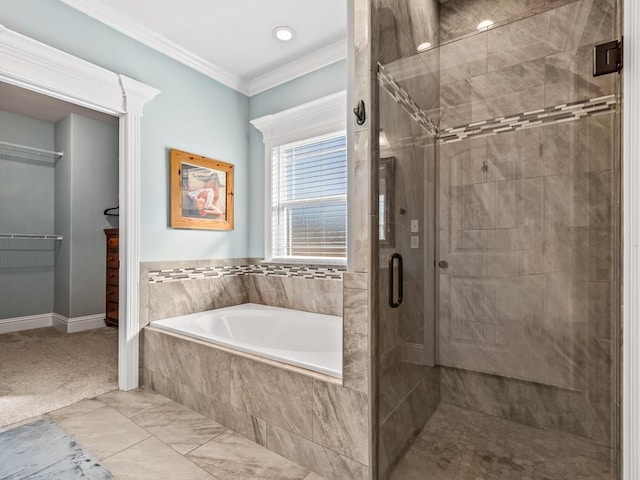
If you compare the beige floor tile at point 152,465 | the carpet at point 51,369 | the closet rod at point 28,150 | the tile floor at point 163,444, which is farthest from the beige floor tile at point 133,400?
the closet rod at point 28,150

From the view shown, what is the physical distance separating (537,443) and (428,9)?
2.36 meters

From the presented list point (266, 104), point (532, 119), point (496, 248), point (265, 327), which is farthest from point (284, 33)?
point (265, 327)

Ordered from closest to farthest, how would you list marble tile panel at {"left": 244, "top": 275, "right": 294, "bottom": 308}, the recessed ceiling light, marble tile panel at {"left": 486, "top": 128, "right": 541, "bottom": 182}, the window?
marble tile panel at {"left": 486, "top": 128, "right": 541, "bottom": 182} < the recessed ceiling light < the window < marble tile panel at {"left": 244, "top": 275, "right": 294, "bottom": 308}

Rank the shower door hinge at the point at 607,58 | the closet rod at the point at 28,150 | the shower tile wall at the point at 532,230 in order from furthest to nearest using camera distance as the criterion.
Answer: the closet rod at the point at 28,150, the shower tile wall at the point at 532,230, the shower door hinge at the point at 607,58

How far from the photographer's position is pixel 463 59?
1725mm

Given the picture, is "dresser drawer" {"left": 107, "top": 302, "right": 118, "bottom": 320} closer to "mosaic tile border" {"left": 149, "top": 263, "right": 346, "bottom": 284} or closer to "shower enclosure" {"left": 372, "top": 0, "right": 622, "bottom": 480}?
"mosaic tile border" {"left": 149, "top": 263, "right": 346, "bottom": 284}

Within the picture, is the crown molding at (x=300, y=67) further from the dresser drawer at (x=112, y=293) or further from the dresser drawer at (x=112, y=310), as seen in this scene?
the dresser drawer at (x=112, y=310)

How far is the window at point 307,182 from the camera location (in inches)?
117

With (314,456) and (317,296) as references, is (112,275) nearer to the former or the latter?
(317,296)

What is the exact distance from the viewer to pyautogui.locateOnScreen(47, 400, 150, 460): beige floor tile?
1843 mm

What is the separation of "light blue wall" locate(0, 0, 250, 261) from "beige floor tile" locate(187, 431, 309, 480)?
5.00ft

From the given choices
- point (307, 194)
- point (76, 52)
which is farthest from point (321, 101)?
point (76, 52)

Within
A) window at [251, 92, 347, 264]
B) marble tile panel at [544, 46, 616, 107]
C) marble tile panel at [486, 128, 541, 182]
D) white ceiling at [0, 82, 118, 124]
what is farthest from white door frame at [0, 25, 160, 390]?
marble tile panel at [544, 46, 616, 107]

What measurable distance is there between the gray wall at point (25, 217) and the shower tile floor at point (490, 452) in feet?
15.1
